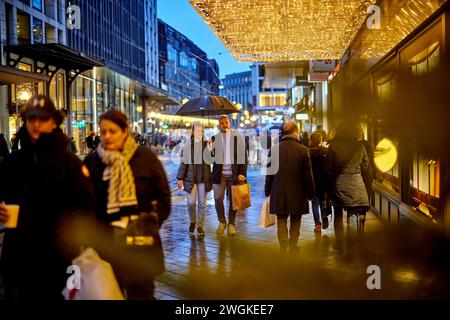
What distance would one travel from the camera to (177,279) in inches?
240

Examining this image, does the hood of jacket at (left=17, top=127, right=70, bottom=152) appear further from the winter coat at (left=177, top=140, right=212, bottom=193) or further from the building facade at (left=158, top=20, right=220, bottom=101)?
the building facade at (left=158, top=20, right=220, bottom=101)

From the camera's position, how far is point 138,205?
12.8 feet

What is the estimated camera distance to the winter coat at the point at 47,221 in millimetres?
3520

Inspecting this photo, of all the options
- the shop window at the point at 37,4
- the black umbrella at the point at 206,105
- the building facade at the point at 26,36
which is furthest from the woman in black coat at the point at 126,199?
the shop window at the point at 37,4

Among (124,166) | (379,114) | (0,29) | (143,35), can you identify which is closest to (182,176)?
(379,114)

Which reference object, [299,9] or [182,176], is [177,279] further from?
[299,9]

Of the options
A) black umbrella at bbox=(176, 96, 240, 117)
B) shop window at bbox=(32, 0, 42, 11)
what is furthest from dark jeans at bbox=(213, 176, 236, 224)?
shop window at bbox=(32, 0, 42, 11)

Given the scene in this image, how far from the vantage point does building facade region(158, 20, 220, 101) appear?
258ft

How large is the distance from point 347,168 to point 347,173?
7cm

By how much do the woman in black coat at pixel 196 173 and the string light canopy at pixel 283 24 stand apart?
6.65 feet

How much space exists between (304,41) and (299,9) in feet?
9.66

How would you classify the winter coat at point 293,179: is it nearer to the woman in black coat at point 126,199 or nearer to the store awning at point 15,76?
the woman in black coat at point 126,199

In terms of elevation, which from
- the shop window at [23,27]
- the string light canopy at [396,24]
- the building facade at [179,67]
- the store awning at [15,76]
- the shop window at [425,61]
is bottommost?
the shop window at [425,61]

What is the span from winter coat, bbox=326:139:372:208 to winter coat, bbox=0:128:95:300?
14.3 feet
